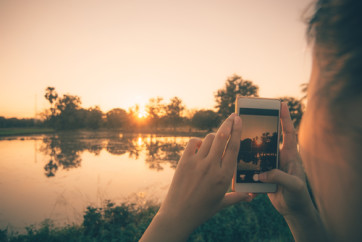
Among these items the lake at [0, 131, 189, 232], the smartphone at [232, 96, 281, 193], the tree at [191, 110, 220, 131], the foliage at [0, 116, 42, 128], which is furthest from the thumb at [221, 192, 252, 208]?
the foliage at [0, 116, 42, 128]

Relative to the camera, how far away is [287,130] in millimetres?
1466

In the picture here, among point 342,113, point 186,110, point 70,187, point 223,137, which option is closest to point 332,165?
point 342,113

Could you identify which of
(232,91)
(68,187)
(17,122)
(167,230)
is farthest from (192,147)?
(17,122)

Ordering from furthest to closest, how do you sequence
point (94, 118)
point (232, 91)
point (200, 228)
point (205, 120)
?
point (94, 118) → point (205, 120) → point (232, 91) → point (200, 228)

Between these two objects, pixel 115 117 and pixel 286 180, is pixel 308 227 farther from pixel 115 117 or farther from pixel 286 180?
pixel 115 117

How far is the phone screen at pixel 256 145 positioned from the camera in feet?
4.72

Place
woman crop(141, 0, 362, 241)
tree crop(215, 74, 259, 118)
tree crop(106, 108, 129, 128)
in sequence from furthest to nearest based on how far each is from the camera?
tree crop(106, 108, 129, 128)
tree crop(215, 74, 259, 118)
woman crop(141, 0, 362, 241)

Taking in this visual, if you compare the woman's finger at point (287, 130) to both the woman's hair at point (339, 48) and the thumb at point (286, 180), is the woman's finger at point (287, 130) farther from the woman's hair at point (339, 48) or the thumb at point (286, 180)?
the woman's hair at point (339, 48)

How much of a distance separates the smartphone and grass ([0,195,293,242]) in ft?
9.86

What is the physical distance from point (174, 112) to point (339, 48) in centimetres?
7855

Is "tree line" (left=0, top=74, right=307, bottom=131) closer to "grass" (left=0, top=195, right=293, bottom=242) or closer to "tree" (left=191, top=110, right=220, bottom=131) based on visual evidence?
"tree" (left=191, top=110, right=220, bottom=131)

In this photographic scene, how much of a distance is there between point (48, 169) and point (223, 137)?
672 inches

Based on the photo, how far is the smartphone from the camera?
143 centimetres

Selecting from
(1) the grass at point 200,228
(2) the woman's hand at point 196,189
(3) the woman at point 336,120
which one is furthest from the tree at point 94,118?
(3) the woman at point 336,120
